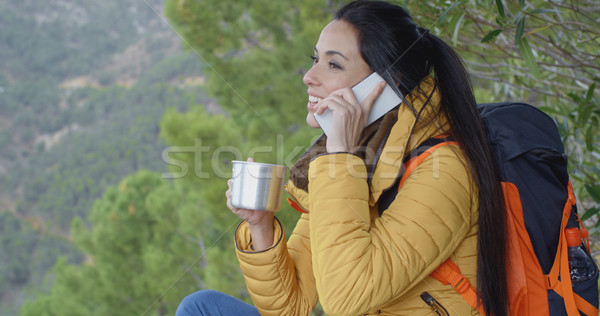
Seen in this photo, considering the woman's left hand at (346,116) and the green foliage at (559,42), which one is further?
the green foliage at (559,42)

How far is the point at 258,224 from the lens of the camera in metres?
1.10

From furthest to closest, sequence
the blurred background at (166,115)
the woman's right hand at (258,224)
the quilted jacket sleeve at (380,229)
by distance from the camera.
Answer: the blurred background at (166,115)
the woman's right hand at (258,224)
the quilted jacket sleeve at (380,229)

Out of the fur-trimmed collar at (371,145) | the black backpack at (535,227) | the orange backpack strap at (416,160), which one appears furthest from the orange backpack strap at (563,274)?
the fur-trimmed collar at (371,145)

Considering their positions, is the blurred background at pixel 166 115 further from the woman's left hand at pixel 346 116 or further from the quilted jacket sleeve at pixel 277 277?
the quilted jacket sleeve at pixel 277 277

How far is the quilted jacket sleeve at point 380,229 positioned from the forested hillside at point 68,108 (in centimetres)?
1490

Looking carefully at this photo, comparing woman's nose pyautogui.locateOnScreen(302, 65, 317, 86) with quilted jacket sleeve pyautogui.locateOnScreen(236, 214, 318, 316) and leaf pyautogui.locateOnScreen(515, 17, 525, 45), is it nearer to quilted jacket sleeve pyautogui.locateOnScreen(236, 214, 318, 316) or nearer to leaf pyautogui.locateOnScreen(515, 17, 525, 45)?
quilted jacket sleeve pyautogui.locateOnScreen(236, 214, 318, 316)

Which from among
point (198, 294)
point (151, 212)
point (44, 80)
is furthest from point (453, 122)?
point (44, 80)

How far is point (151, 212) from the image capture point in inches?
358

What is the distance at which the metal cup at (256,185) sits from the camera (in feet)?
3.28

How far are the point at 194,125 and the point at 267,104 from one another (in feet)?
3.18

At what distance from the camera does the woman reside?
0.86 meters

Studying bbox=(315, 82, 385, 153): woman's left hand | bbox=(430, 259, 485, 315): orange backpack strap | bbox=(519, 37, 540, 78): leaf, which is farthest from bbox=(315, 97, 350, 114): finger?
bbox=(519, 37, 540, 78): leaf

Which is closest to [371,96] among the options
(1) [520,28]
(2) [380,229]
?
(2) [380,229]

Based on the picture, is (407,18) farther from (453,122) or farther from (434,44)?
(453,122)
